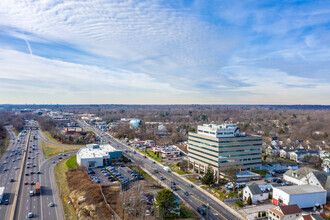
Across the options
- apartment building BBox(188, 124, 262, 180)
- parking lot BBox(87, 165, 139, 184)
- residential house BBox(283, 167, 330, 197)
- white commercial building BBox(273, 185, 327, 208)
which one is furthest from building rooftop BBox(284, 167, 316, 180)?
parking lot BBox(87, 165, 139, 184)

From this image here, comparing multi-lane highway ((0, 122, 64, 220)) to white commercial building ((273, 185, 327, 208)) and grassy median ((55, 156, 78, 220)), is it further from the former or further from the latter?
white commercial building ((273, 185, 327, 208))

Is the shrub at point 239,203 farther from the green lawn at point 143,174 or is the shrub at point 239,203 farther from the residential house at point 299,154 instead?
the residential house at point 299,154

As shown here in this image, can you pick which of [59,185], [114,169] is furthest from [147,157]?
[59,185]

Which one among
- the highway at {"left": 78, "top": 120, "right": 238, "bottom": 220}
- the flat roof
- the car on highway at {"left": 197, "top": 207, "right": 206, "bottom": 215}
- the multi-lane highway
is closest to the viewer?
the highway at {"left": 78, "top": 120, "right": 238, "bottom": 220}

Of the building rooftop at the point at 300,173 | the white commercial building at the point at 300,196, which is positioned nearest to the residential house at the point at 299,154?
the building rooftop at the point at 300,173

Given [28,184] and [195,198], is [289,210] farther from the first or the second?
[28,184]

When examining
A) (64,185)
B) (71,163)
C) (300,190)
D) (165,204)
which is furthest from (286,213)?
(71,163)

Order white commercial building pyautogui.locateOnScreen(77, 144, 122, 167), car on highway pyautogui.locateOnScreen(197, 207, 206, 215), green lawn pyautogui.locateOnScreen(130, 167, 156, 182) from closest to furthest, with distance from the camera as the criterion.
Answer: car on highway pyautogui.locateOnScreen(197, 207, 206, 215)
green lawn pyautogui.locateOnScreen(130, 167, 156, 182)
white commercial building pyautogui.locateOnScreen(77, 144, 122, 167)

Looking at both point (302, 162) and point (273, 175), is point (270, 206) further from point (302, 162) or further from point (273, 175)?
point (302, 162)
